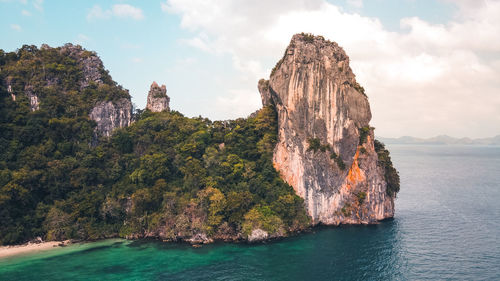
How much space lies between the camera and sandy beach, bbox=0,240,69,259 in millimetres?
38000

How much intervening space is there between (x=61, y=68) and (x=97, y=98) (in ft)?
34.3

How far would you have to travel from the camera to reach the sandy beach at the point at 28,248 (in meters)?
38.0

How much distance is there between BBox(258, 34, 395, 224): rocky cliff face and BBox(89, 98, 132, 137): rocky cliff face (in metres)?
32.1

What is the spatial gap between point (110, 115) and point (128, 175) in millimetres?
15600

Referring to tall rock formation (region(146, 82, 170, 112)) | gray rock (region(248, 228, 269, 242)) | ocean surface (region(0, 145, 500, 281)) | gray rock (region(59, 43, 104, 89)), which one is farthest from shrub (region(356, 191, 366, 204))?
gray rock (region(59, 43, 104, 89))

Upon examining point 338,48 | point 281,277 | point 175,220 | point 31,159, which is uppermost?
point 338,48

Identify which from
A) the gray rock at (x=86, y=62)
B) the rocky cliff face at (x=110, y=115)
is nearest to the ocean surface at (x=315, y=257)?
the rocky cliff face at (x=110, y=115)

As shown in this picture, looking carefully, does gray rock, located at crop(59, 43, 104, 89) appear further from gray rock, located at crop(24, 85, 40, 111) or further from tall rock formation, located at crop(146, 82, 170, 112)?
tall rock formation, located at crop(146, 82, 170, 112)

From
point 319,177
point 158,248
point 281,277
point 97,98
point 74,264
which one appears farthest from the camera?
point 97,98

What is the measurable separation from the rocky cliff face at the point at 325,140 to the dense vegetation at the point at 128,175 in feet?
13.0

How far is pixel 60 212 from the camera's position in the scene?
142 feet

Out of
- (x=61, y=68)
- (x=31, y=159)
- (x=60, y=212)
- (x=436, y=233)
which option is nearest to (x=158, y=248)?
(x=60, y=212)

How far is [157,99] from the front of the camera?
7062cm

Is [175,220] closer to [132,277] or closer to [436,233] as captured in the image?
[132,277]
